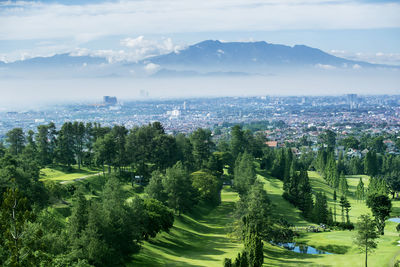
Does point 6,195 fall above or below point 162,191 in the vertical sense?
above

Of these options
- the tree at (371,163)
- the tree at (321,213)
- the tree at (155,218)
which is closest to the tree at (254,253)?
the tree at (155,218)

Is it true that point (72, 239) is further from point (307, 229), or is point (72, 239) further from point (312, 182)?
point (312, 182)

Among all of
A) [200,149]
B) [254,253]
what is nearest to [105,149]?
Result: [200,149]

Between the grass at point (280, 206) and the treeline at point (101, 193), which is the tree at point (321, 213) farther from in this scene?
the treeline at point (101, 193)

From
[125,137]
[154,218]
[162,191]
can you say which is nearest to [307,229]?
[162,191]

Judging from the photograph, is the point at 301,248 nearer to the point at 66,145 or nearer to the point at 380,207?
the point at 380,207

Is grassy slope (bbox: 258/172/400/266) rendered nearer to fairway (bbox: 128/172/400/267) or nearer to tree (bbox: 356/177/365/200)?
fairway (bbox: 128/172/400/267)
